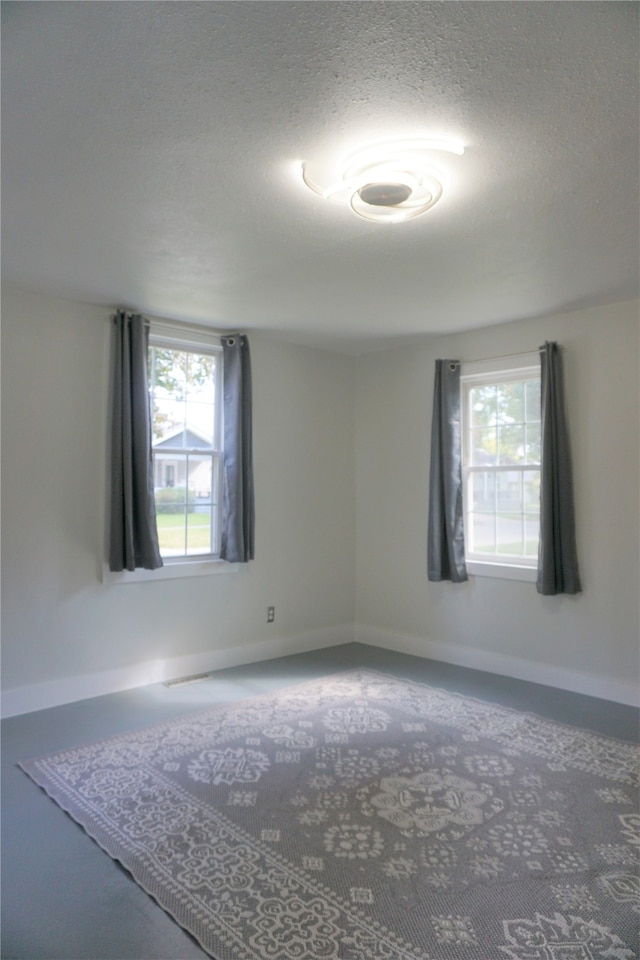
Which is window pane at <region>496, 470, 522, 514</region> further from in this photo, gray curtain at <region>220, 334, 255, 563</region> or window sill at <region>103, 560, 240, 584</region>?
window sill at <region>103, 560, 240, 584</region>

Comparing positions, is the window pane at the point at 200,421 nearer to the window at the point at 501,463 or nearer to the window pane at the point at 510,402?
the window at the point at 501,463

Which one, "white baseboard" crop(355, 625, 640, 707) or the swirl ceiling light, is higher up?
the swirl ceiling light

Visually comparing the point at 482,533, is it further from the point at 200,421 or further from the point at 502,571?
the point at 200,421

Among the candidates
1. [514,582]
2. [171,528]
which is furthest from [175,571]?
[514,582]

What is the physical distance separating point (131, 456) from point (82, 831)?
2.41 m

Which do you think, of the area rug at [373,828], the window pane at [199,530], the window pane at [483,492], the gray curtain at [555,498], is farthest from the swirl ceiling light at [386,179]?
the window pane at [199,530]

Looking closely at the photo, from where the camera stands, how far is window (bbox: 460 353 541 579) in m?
4.86

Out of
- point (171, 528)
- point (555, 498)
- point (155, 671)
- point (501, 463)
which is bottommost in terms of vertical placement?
point (155, 671)

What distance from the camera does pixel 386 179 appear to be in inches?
99.7

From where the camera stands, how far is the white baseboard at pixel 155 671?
4023 mm

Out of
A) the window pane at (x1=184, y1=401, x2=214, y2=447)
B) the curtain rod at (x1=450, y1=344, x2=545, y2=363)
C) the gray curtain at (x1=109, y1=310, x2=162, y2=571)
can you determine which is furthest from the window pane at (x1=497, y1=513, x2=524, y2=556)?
the gray curtain at (x1=109, y1=310, x2=162, y2=571)

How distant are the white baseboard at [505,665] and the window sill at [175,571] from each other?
157 centimetres

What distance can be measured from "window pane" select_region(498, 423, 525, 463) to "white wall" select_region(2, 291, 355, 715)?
1.73 m

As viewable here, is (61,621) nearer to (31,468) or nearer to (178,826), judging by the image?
(31,468)
